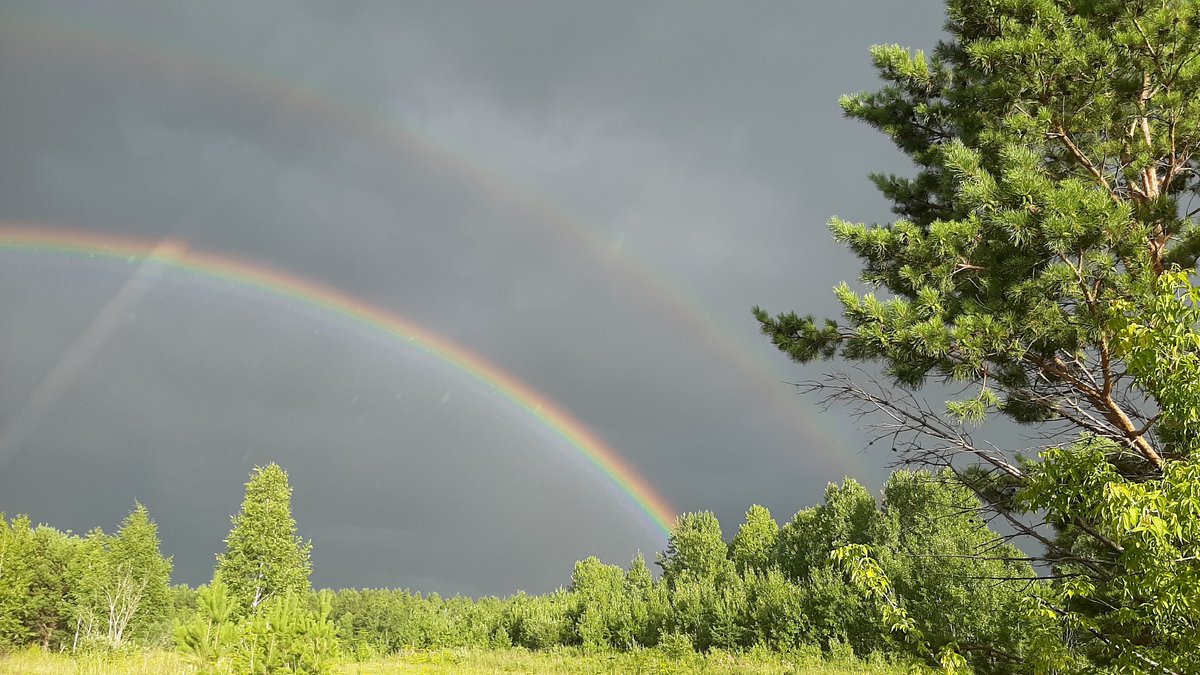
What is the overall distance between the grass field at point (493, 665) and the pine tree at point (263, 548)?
9378mm

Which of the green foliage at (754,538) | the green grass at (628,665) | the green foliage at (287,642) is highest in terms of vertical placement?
the green foliage at (754,538)

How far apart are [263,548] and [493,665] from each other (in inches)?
675

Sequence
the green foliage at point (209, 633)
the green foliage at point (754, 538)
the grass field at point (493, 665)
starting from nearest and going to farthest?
the green foliage at point (209, 633) < the grass field at point (493, 665) < the green foliage at point (754, 538)

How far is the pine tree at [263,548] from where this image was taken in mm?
39250

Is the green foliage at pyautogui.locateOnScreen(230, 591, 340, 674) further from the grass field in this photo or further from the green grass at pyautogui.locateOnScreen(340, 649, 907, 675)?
the green grass at pyautogui.locateOnScreen(340, 649, 907, 675)

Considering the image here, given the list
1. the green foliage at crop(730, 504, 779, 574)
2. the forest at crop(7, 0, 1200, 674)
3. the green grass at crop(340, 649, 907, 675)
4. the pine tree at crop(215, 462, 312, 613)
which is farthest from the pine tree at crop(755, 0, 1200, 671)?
the green foliage at crop(730, 504, 779, 574)

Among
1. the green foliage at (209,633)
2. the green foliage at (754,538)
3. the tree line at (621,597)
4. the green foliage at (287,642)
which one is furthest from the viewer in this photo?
the green foliage at (754,538)

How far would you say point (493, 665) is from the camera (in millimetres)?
31703

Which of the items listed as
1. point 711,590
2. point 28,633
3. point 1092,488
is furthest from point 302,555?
point 1092,488

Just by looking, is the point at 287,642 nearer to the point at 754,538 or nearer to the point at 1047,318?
the point at 1047,318

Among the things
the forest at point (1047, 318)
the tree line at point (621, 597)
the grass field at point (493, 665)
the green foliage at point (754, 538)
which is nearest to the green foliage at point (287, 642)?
the forest at point (1047, 318)

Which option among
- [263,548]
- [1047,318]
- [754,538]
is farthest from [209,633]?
[754,538]

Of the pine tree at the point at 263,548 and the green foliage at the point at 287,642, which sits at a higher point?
the pine tree at the point at 263,548

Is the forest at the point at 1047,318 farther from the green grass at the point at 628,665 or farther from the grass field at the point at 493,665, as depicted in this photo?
the green grass at the point at 628,665
